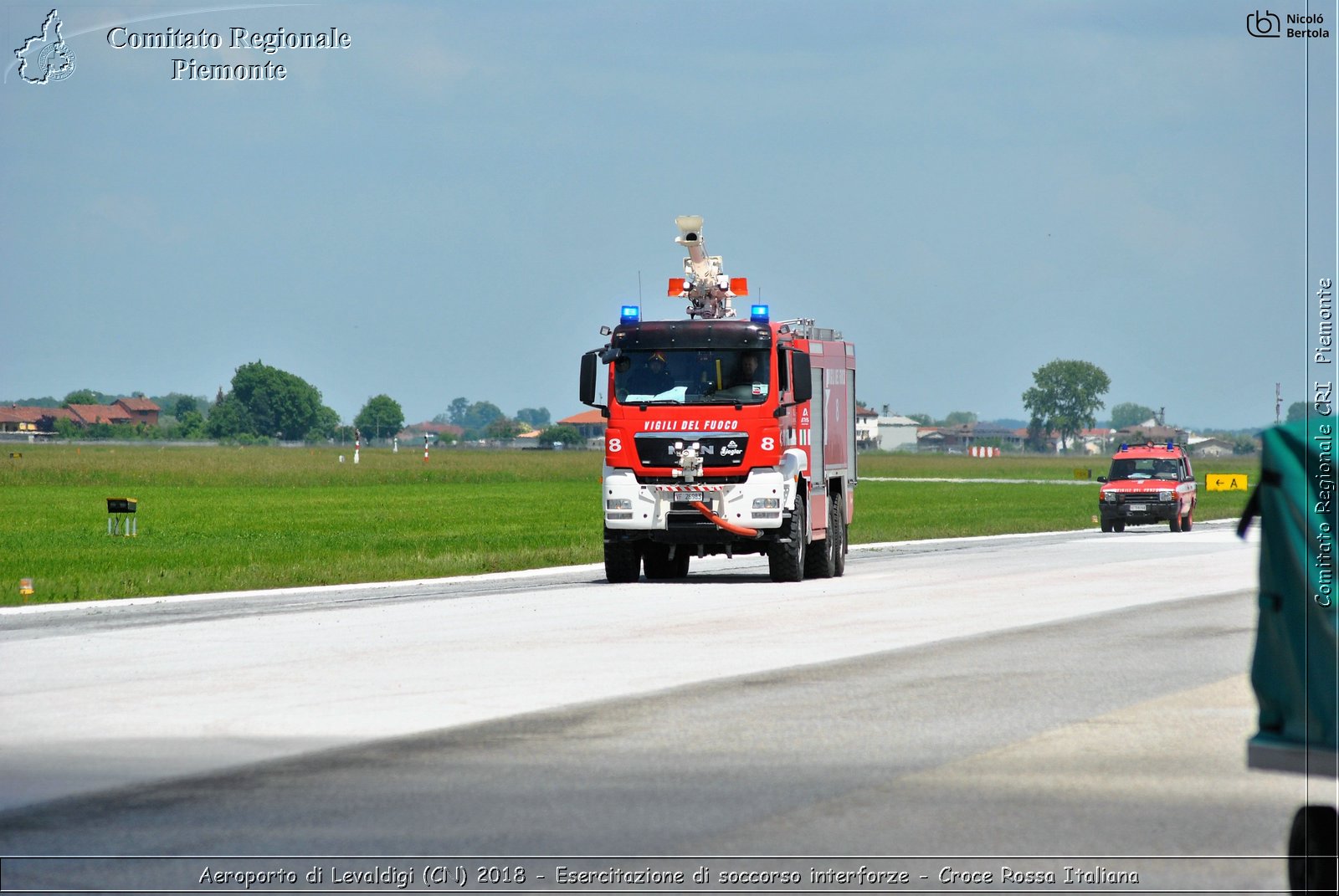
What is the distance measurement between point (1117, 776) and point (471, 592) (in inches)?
555

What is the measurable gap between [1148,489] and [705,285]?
66.5ft

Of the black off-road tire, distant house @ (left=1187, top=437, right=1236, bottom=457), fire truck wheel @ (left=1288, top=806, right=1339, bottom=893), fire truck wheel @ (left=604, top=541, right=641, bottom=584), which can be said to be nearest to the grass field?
the black off-road tire

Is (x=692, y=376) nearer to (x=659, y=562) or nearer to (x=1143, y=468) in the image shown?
(x=659, y=562)

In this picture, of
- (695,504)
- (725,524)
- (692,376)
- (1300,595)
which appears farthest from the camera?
(692,376)

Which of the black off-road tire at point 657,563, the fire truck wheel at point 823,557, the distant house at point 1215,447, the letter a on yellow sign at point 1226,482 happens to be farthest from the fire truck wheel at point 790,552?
the distant house at point 1215,447

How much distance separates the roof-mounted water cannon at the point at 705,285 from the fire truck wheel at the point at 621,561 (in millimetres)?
4074

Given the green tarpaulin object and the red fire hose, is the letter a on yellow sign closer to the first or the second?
the red fire hose

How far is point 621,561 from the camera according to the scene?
24141mm

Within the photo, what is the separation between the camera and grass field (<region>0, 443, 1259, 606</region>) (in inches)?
1035

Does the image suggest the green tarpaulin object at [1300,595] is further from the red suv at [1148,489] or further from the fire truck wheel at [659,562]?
the red suv at [1148,489]

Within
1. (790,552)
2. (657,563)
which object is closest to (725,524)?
(790,552)

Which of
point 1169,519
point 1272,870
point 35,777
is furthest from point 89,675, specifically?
point 1169,519

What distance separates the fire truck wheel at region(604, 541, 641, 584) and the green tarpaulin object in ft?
57.3

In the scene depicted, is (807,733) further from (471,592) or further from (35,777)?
(471,592)
